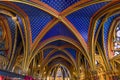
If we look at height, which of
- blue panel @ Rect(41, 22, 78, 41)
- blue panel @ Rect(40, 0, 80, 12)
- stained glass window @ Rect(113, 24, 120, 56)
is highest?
blue panel @ Rect(40, 0, 80, 12)

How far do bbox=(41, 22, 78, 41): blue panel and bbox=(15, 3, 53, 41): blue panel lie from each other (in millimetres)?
1285

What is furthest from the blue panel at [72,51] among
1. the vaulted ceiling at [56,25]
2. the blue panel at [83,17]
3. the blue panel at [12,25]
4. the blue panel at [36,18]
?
the blue panel at [12,25]

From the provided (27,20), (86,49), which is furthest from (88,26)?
(27,20)

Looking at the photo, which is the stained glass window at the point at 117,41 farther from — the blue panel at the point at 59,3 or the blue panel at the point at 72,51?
the blue panel at the point at 72,51

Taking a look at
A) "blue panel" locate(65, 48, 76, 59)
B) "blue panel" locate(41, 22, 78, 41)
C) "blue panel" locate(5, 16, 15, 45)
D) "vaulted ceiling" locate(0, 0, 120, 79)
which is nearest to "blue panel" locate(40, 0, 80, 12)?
"vaulted ceiling" locate(0, 0, 120, 79)

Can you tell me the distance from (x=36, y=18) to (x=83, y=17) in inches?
165

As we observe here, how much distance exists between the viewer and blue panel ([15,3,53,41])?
13055mm

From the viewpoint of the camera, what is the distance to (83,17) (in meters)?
14.3

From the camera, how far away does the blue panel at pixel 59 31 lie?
52.7ft

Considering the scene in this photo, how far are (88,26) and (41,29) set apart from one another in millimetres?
4548

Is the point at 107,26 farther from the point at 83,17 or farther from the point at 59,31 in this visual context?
the point at 59,31

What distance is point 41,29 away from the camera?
15.9 m

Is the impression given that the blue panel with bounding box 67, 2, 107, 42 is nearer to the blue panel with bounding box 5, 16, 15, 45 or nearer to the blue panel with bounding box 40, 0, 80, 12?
the blue panel with bounding box 40, 0, 80, 12

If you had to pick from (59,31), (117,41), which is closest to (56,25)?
(59,31)
